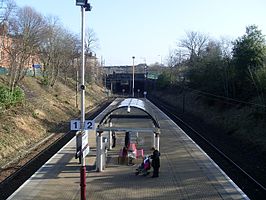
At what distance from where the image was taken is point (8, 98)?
27906mm

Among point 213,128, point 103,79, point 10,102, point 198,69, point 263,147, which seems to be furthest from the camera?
point 103,79

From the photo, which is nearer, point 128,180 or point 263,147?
point 128,180

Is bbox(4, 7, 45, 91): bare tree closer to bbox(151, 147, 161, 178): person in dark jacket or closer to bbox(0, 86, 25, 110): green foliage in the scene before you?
bbox(0, 86, 25, 110): green foliage

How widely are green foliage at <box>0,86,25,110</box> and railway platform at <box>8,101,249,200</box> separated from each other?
28.3 ft

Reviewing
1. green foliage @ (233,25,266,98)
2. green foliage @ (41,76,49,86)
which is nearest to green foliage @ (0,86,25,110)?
green foliage @ (233,25,266,98)

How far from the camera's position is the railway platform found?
528 inches

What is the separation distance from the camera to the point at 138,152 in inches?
768

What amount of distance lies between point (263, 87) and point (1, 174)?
19620mm

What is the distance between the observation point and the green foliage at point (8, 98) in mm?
26984

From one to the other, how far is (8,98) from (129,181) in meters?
15.5

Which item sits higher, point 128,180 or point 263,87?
point 263,87

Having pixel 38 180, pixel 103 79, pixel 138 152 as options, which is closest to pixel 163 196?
pixel 38 180

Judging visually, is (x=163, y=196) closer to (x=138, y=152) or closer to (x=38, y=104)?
(x=138, y=152)

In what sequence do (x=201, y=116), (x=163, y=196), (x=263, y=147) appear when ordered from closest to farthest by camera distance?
1. (x=163, y=196)
2. (x=263, y=147)
3. (x=201, y=116)
